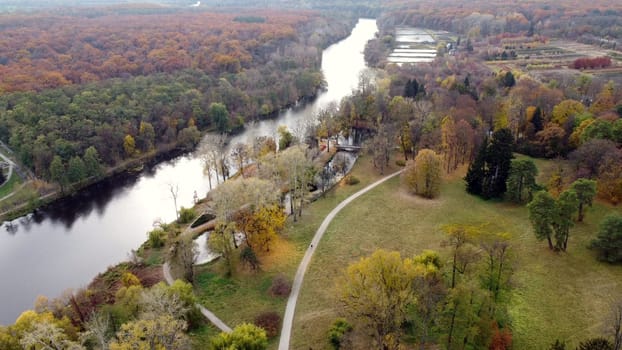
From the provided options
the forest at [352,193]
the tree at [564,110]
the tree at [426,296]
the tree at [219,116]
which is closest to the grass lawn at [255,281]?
the forest at [352,193]

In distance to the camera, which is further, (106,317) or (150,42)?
(150,42)

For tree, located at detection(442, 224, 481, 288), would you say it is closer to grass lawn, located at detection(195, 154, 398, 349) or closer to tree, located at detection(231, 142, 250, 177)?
grass lawn, located at detection(195, 154, 398, 349)

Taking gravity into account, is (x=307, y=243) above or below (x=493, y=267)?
below

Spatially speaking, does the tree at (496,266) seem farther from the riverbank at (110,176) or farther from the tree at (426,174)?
the riverbank at (110,176)

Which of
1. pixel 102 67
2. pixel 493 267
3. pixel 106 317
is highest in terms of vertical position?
pixel 102 67

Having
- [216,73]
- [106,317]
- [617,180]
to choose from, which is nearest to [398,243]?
[617,180]

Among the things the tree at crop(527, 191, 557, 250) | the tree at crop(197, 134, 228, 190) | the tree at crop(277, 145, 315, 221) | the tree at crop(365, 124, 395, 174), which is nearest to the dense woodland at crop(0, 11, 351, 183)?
the tree at crop(197, 134, 228, 190)

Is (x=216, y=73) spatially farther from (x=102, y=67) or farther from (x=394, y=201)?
(x=394, y=201)
